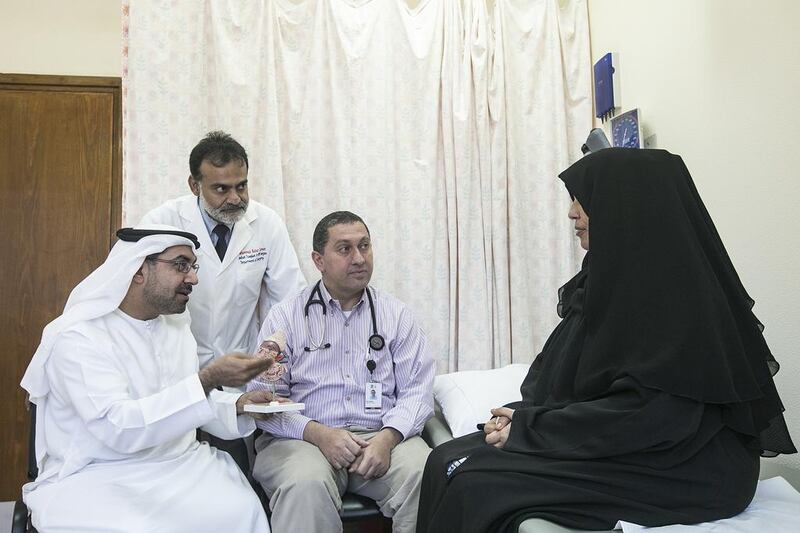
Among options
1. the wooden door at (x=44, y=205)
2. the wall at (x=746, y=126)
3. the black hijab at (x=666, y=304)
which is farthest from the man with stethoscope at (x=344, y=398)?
the wooden door at (x=44, y=205)

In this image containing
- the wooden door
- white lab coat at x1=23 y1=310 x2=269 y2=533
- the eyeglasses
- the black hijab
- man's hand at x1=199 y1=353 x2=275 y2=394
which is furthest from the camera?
the wooden door

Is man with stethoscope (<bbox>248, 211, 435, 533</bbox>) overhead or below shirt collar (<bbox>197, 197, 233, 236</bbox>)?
below

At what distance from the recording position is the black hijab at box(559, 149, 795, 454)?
1892 millimetres

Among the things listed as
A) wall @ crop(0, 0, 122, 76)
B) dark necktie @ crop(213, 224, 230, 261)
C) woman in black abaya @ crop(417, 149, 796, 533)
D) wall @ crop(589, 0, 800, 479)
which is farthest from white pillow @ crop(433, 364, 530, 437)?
wall @ crop(0, 0, 122, 76)

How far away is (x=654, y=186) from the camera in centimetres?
203

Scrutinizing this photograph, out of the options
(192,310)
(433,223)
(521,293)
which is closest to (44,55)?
(192,310)

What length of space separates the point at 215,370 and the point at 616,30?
8.97ft

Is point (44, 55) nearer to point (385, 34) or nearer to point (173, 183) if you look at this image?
point (173, 183)

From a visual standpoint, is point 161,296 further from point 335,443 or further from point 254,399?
point 335,443

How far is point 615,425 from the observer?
195 cm

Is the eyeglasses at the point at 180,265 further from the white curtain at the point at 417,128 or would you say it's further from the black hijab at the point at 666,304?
the black hijab at the point at 666,304

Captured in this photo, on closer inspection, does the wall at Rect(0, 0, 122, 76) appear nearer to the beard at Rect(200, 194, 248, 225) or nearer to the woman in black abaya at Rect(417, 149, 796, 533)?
the beard at Rect(200, 194, 248, 225)

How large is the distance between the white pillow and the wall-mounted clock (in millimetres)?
1234

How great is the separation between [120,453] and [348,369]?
0.93 m
